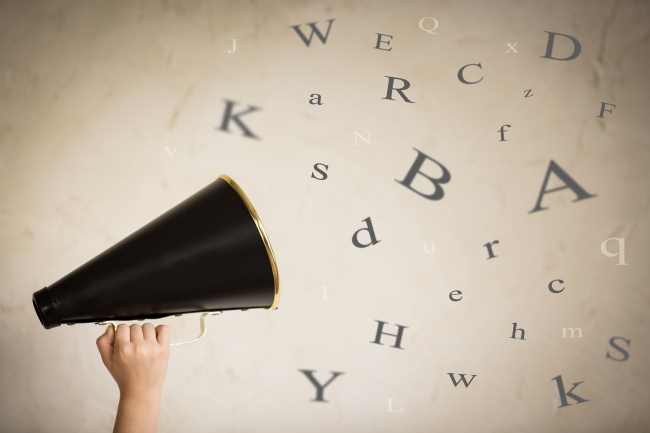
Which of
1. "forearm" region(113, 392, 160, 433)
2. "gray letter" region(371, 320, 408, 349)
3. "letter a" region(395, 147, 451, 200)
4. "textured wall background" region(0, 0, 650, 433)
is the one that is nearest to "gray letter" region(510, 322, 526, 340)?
"textured wall background" region(0, 0, 650, 433)

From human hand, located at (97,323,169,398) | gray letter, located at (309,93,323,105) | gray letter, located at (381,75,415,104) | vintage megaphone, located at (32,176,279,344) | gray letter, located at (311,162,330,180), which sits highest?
gray letter, located at (381,75,415,104)

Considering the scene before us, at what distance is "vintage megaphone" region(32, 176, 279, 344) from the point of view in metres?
0.65

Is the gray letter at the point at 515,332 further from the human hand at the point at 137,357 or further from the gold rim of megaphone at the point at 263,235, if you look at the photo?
the human hand at the point at 137,357

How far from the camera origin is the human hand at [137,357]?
0.69 m

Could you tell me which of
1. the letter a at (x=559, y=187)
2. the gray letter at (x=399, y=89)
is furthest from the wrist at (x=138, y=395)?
the letter a at (x=559, y=187)

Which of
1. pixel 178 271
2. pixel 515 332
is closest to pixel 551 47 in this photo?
A: pixel 515 332

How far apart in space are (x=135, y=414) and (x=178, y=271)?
0.26 metres

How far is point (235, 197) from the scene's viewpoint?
0.68 metres

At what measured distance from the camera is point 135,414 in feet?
2.25

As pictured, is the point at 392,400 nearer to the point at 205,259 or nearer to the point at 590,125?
the point at 205,259

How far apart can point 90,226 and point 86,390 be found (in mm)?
427

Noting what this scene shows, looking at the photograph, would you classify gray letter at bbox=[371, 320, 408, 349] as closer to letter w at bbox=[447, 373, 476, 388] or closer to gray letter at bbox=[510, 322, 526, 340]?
letter w at bbox=[447, 373, 476, 388]

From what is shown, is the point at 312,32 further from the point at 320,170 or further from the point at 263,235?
the point at 263,235

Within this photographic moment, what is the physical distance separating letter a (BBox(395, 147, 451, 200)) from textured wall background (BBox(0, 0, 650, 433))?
2 centimetres
